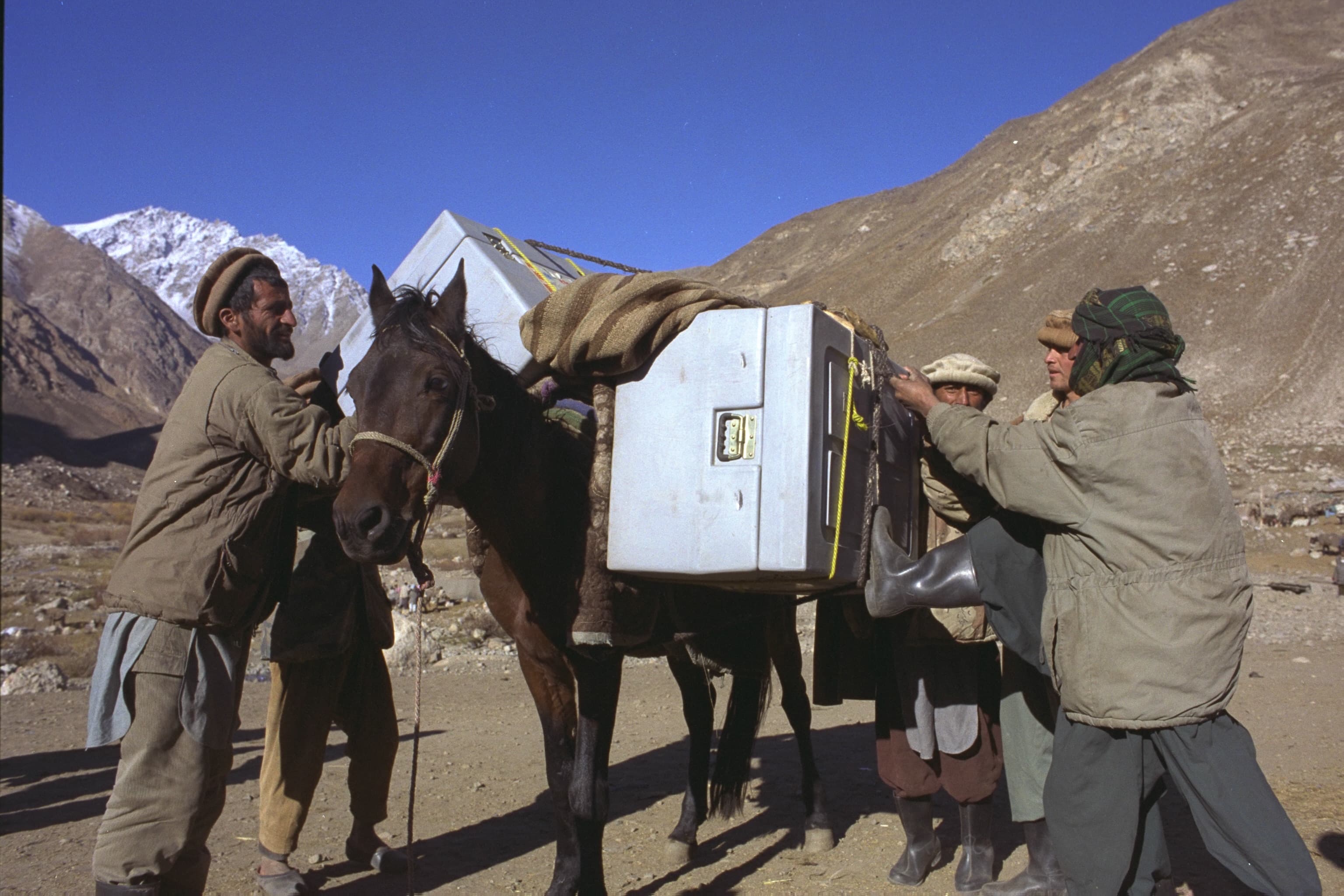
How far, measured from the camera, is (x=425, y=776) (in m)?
5.67

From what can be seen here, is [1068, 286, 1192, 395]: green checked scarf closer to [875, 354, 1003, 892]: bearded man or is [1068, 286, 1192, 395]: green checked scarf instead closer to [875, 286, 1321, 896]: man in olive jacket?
[875, 286, 1321, 896]: man in olive jacket

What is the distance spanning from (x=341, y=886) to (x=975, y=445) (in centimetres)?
326

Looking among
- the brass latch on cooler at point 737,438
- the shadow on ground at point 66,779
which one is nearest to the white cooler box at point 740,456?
the brass latch on cooler at point 737,438

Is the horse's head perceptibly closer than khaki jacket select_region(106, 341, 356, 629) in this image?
Yes

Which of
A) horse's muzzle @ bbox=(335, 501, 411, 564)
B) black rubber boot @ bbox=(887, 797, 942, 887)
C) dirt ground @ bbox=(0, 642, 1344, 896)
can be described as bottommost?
dirt ground @ bbox=(0, 642, 1344, 896)

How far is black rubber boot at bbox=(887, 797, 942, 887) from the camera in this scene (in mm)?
4012

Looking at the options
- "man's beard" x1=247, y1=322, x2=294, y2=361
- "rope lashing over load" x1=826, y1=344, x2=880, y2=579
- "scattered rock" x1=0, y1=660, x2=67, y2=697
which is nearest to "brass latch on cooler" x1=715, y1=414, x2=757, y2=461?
"rope lashing over load" x1=826, y1=344, x2=880, y2=579

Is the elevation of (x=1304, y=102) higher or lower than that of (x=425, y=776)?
higher

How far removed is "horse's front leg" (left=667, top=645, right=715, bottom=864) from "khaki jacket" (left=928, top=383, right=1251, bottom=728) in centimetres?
194

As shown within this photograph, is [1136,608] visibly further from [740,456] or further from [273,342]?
[273,342]

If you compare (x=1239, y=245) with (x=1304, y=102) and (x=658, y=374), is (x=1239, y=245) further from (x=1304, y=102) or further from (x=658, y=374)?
(x=658, y=374)

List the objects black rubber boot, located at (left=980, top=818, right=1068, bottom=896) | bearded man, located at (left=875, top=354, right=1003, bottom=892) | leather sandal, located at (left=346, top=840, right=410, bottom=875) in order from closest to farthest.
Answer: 1. black rubber boot, located at (left=980, top=818, right=1068, bottom=896)
2. bearded man, located at (left=875, top=354, right=1003, bottom=892)
3. leather sandal, located at (left=346, top=840, right=410, bottom=875)

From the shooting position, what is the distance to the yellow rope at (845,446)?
2.96 meters

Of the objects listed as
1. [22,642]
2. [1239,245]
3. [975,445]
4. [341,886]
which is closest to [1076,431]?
[975,445]
